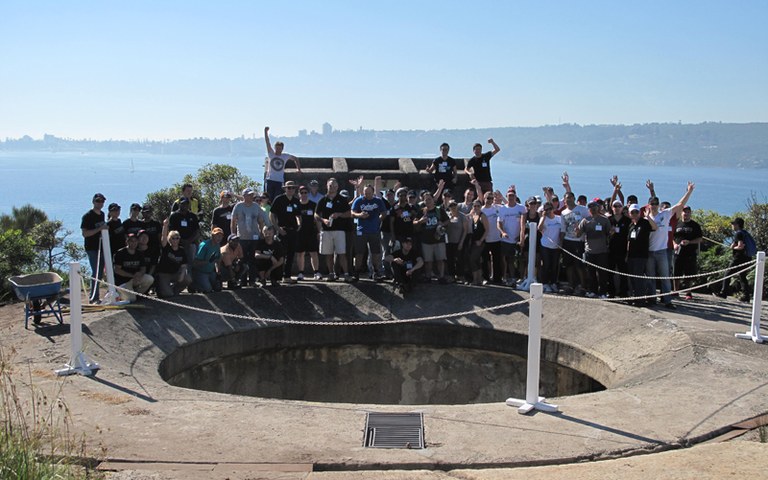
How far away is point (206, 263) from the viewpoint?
13.8 meters

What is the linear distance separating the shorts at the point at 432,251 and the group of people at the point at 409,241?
0.02 m

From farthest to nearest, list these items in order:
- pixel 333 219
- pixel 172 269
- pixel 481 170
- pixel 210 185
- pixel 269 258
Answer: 1. pixel 210 185
2. pixel 481 170
3. pixel 333 219
4. pixel 269 258
5. pixel 172 269

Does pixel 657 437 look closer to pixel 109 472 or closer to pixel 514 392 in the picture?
pixel 109 472

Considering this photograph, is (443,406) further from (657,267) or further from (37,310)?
(657,267)

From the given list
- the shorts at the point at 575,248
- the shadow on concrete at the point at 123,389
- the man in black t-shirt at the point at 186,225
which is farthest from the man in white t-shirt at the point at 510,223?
the shadow on concrete at the point at 123,389

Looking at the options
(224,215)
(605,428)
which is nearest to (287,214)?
(224,215)

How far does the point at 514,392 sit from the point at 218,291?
18.8ft

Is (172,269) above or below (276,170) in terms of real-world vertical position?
below

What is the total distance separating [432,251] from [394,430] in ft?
24.7

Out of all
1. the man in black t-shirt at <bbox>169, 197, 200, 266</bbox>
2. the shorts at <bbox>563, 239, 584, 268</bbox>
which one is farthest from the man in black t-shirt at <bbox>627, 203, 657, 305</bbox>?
the man in black t-shirt at <bbox>169, 197, 200, 266</bbox>

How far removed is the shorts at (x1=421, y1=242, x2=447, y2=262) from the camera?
14.8m

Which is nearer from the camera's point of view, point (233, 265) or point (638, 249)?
point (638, 249)

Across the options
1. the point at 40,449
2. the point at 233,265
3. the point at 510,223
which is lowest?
the point at 40,449

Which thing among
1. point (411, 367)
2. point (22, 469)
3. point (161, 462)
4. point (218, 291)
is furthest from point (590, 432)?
point (218, 291)
